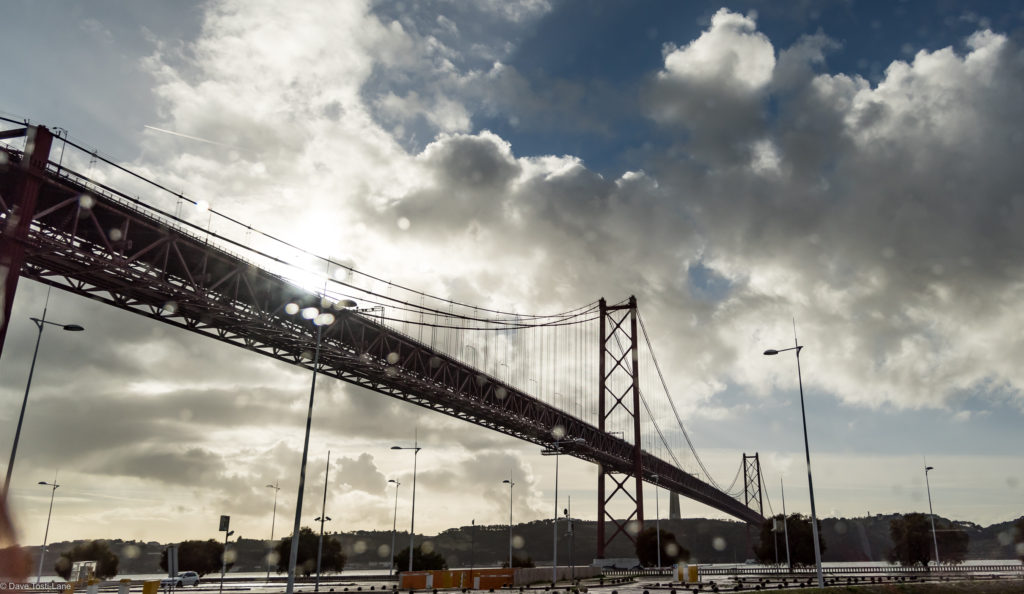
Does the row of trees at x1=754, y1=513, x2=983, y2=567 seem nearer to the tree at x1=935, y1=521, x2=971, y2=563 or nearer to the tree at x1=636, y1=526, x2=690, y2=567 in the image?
the tree at x1=935, y1=521, x2=971, y2=563

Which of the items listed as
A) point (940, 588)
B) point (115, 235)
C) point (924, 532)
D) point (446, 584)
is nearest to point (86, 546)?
point (446, 584)

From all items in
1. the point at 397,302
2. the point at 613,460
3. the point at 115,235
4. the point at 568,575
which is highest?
the point at 397,302

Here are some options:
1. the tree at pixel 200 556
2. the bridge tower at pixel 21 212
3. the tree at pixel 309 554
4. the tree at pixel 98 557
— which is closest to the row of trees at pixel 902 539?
the tree at pixel 309 554

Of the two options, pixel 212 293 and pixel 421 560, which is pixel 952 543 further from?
pixel 212 293

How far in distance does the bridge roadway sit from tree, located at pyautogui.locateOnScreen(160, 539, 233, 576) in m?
48.9

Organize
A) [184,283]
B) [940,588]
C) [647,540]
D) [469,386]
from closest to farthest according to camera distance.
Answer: [184,283] → [940,588] → [469,386] → [647,540]

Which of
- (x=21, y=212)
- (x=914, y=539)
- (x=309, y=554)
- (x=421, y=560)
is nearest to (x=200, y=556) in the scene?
(x=309, y=554)

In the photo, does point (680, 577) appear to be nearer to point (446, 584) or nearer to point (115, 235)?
point (446, 584)

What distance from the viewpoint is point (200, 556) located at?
99062mm

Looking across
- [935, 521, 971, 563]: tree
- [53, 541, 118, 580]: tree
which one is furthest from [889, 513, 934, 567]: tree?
[53, 541, 118, 580]: tree

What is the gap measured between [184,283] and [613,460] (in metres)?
64.1

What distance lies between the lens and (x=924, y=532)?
92.4 metres

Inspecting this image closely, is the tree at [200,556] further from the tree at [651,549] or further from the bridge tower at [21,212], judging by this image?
the bridge tower at [21,212]

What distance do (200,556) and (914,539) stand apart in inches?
3610
